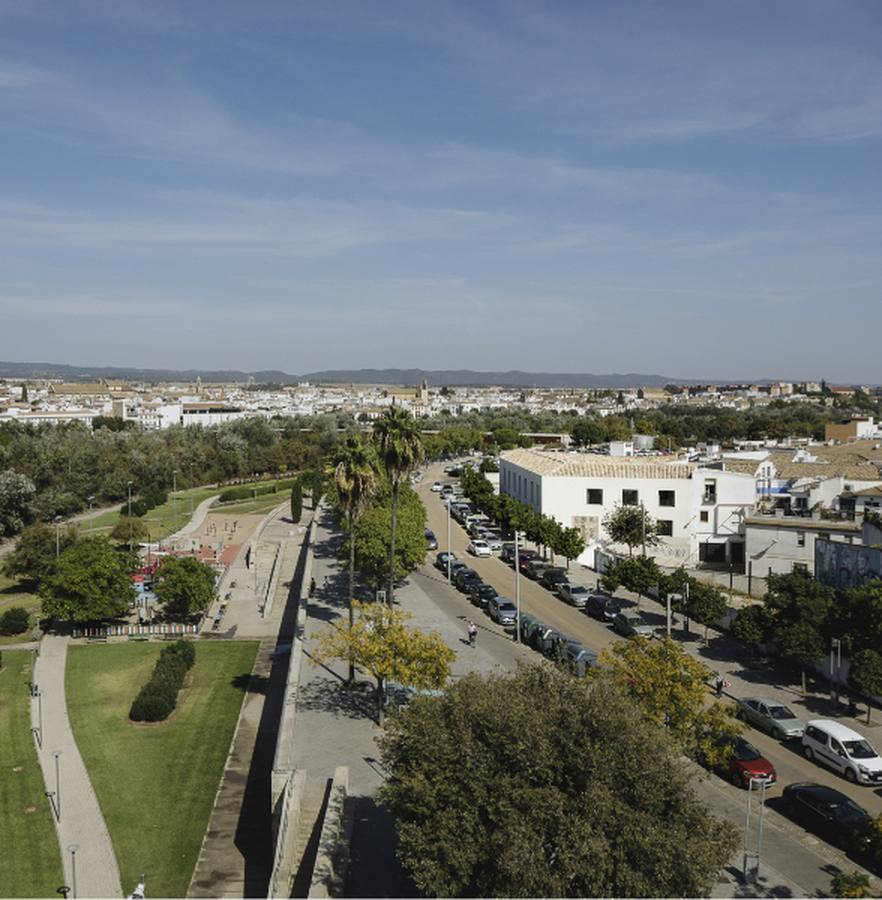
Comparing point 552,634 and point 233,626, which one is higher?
point 552,634

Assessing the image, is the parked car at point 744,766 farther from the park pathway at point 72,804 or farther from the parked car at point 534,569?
the parked car at point 534,569

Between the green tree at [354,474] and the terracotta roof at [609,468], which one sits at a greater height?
the green tree at [354,474]

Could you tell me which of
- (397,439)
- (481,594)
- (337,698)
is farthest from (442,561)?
(337,698)

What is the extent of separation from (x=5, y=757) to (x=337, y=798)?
534 inches

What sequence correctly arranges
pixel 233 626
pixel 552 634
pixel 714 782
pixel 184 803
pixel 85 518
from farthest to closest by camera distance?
pixel 85 518 → pixel 233 626 → pixel 552 634 → pixel 184 803 → pixel 714 782

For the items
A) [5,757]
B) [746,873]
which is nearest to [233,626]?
[5,757]

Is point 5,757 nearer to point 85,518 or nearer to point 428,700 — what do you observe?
point 428,700

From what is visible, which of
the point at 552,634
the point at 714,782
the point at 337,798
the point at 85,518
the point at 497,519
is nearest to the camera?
the point at 337,798

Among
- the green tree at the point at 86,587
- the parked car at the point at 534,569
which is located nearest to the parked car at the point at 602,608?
the parked car at the point at 534,569

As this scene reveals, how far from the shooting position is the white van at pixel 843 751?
69.3 ft

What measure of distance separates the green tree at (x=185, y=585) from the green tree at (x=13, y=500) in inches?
1158

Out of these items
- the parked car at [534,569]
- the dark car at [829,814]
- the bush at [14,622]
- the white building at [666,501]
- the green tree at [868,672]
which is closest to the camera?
the dark car at [829,814]

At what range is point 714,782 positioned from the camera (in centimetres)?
2147

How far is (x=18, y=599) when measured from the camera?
47.4 m
